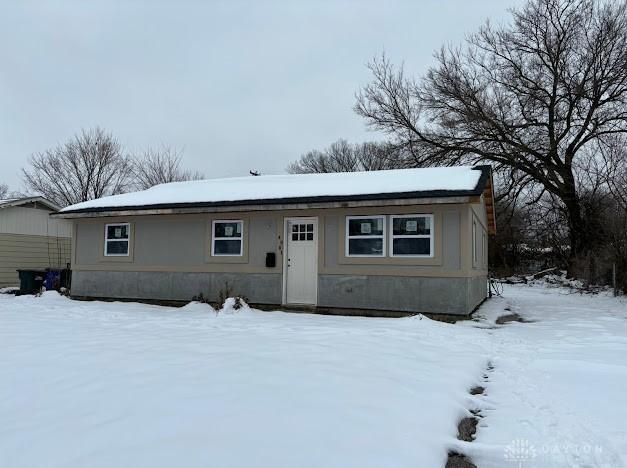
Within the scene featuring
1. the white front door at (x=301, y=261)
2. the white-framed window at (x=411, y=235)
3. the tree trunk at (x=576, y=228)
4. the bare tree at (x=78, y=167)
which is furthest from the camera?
the bare tree at (x=78, y=167)

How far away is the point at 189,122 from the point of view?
37750mm

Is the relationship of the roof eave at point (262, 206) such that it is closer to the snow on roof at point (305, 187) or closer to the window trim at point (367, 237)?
the snow on roof at point (305, 187)

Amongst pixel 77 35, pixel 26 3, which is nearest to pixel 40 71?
pixel 77 35

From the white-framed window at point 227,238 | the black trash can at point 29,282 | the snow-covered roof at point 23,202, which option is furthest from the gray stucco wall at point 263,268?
the snow-covered roof at point 23,202

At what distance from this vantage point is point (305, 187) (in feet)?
40.8

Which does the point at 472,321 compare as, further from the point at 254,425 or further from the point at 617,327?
the point at 254,425

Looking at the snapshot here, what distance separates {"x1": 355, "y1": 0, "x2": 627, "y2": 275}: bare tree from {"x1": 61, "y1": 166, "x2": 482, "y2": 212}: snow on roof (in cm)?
1164

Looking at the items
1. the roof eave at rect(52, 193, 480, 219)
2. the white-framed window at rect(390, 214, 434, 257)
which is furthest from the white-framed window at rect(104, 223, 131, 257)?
the white-framed window at rect(390, 214, 434, 257)

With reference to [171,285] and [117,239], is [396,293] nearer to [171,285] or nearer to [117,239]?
[171,285]

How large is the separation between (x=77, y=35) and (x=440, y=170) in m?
14.6

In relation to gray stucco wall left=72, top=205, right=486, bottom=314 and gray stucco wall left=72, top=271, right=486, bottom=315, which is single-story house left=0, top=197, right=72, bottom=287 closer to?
gray stucco wall left=72, top=205, right=486, bottom=314

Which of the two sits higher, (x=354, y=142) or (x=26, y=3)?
(x=354, y=142)

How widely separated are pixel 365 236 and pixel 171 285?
5.51 meters

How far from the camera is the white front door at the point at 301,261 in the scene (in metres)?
11.7
